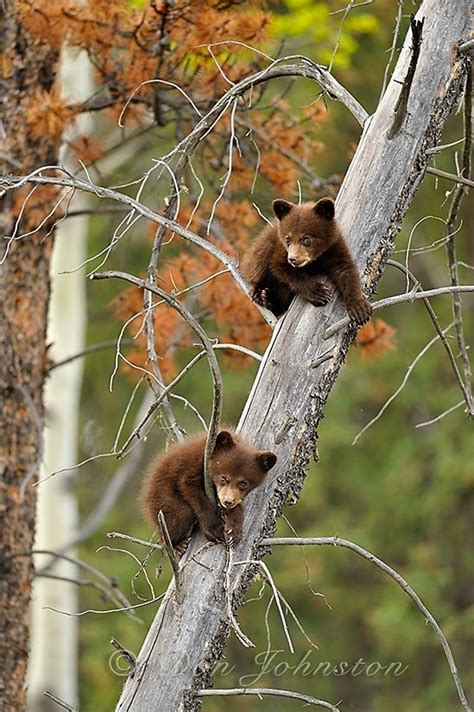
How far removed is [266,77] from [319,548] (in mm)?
12138

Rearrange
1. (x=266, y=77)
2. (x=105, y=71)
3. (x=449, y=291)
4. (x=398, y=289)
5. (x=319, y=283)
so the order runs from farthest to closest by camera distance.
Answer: (x=398, y=289) < (x=105, y=71) < (x=266, y=77) < (x=319, y=283) < (x=449, y=291)

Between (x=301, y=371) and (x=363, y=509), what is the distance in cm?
1350

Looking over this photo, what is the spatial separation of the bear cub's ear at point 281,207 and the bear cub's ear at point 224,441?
1.03 metres

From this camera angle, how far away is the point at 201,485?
13.5ft

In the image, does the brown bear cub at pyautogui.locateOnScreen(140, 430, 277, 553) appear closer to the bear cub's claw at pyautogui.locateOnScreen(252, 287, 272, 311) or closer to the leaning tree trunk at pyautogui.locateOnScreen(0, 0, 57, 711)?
the bear cub's claw at pyautogui.locateOnScreen(252, 287, 272, 311)

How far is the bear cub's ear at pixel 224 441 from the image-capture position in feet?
13.1

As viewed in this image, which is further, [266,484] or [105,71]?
[105,71]

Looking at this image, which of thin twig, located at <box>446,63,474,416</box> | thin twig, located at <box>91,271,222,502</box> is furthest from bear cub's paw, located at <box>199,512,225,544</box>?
thin twig, located at <box>446,63,474,416</box>

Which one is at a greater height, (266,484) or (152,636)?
(266,484)


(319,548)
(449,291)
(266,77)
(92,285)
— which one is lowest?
(319,548)

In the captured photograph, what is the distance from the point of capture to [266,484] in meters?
3.98

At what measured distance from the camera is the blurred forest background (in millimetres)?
14367

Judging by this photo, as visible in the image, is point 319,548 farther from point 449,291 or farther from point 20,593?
point 449,291

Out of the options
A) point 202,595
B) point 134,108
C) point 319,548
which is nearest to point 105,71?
point 134,108
